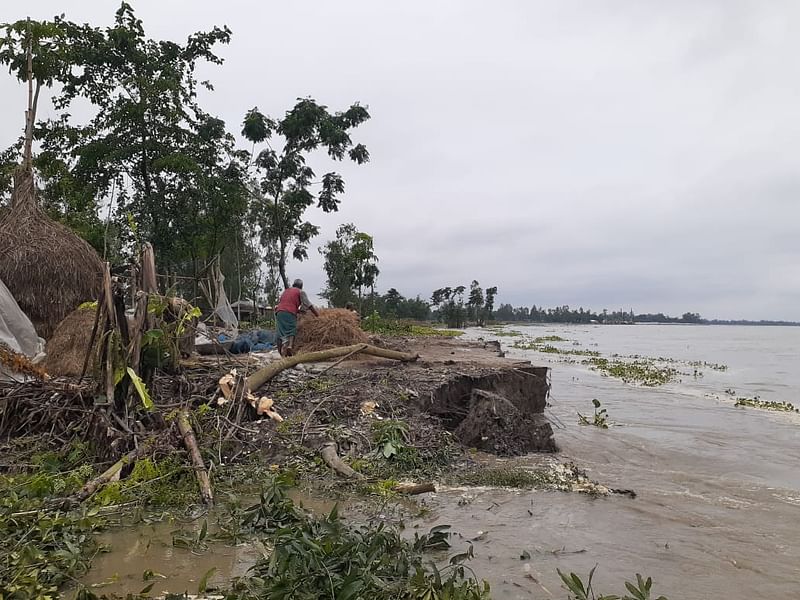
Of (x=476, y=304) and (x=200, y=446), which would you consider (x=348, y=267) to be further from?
(x=476, y=304)

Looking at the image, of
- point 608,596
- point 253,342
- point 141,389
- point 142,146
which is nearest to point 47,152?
point 142,146

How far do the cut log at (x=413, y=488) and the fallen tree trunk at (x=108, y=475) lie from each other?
213 cm

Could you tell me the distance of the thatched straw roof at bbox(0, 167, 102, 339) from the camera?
361 inches

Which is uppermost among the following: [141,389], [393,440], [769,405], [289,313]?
[289,313]

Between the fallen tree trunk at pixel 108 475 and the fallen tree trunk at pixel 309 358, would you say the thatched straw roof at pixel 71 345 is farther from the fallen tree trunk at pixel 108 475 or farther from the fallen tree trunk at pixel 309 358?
the fallen tree trunk at pixel 108 475

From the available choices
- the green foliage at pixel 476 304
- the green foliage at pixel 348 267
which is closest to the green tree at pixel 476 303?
the green foliage at pixel 476 304

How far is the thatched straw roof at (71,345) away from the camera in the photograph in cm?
795

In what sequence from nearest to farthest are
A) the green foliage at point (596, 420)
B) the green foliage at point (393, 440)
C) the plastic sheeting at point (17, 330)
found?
the green foliage at point (393, 440)
the plastic sheeting at point (17, 330)
the green foliage at point (596, 420)

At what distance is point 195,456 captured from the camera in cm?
466

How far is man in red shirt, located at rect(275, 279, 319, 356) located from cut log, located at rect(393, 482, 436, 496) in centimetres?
571

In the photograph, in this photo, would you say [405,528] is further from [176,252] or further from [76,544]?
[176,252]

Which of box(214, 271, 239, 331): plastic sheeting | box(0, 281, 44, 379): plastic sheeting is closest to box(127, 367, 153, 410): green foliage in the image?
box(0, 281, 44, 379): plastic sheeting

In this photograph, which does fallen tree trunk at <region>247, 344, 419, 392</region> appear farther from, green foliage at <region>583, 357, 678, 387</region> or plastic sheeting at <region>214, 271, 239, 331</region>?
green foliage at <region>583, 357, 678, 387</region>

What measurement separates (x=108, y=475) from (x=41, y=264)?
647cm
